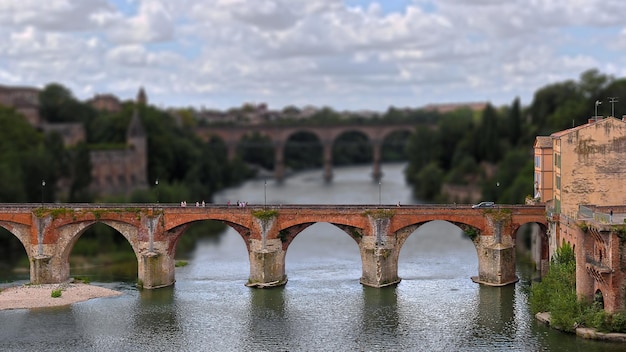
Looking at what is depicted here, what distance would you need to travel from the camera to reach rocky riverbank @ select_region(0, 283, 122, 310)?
59969mm

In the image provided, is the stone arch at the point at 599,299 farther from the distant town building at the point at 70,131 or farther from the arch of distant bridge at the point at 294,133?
the arch of distant bridge at the point at 294,133

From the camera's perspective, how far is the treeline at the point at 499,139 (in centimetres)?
10456

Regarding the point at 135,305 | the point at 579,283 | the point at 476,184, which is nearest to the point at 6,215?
the point at 135,305

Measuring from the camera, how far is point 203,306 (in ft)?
193

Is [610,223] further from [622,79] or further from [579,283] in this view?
[622,79]

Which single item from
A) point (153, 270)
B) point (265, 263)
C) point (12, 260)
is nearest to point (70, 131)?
point (12, 260)

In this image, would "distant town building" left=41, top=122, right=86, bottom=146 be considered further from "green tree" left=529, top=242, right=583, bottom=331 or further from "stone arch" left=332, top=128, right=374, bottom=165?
"green tree" left=529, top=242, right=583, bottom=331

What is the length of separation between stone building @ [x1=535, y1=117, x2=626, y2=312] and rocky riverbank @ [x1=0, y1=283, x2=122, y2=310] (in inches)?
1130

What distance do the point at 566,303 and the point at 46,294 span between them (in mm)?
32465

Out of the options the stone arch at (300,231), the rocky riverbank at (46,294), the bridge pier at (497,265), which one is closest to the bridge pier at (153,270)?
the rocky riverbank at (46,294)

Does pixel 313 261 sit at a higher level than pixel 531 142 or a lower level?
lower

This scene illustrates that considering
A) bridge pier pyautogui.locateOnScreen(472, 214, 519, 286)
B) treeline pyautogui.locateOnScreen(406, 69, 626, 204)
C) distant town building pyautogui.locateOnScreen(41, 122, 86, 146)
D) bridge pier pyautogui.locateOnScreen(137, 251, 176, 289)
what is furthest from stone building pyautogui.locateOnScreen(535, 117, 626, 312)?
distant town building pyautogui.locateOnScreen(41, 122, 86, 146)

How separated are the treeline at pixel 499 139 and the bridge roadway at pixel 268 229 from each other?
34.6m

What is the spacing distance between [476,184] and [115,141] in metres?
49.0
